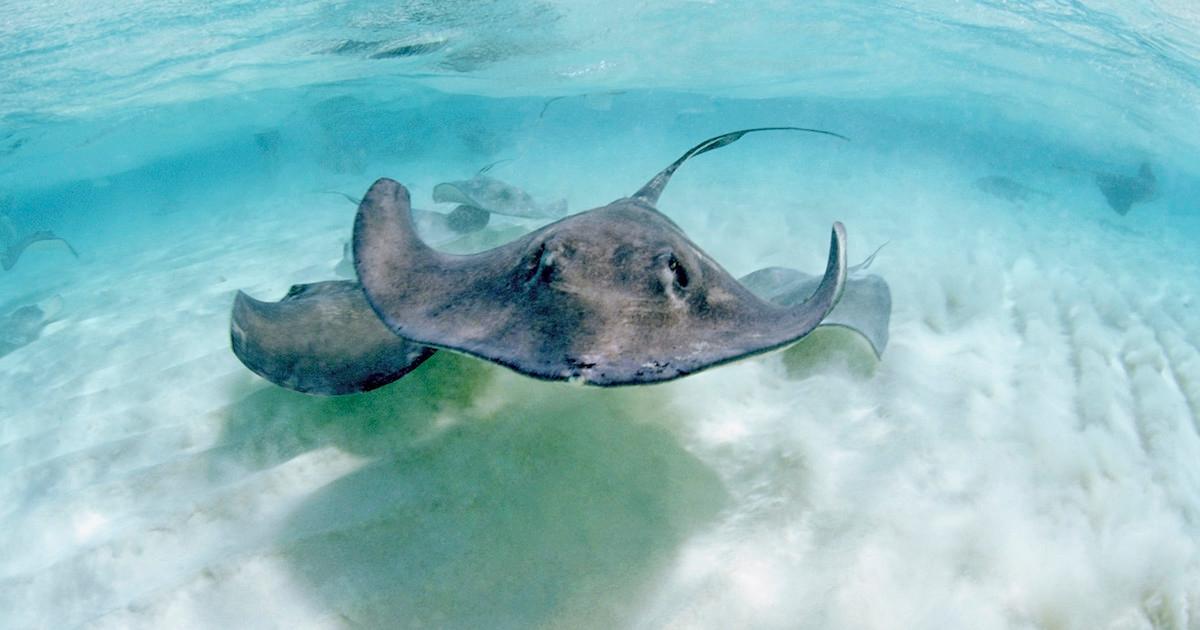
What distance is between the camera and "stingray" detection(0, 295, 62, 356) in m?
7.42

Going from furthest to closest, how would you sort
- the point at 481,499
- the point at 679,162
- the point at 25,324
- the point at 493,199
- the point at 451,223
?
1. the point at 493,199
2. the point at 25,324
3. the point at 451,223
4. the point at 679,162
5. the point at 481,499

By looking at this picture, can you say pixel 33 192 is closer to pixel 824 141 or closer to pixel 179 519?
pixel 179 519

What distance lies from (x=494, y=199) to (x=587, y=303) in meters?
6.94

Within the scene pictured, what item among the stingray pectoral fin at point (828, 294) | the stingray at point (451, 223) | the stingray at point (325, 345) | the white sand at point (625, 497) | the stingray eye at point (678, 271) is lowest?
the stingray at point (451, 223)

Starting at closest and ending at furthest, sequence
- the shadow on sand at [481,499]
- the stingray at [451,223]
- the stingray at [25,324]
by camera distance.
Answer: the shadow on sand at [481,499], the stingray at [25,324], the stingray at [451,223]

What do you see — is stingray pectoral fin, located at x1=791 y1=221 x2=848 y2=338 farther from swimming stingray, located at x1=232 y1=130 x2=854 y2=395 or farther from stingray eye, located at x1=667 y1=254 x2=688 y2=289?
stingray eye, located at x1=667 y1=254 x2=688 y2=289

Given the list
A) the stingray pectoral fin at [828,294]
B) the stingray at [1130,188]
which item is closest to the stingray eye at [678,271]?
the stingray pectoral fin at [828,294]

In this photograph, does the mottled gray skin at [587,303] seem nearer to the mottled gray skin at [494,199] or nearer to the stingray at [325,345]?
the stingray at [325,345]

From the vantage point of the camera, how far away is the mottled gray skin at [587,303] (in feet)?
5.65

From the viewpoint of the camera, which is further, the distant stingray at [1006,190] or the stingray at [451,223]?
the distant stingray at [1006,190]

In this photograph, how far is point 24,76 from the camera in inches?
647

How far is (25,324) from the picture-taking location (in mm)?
8227

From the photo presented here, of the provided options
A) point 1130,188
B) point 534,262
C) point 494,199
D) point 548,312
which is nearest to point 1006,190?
point 1130,188

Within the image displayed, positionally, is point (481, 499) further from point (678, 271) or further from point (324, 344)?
point (678, 271)
